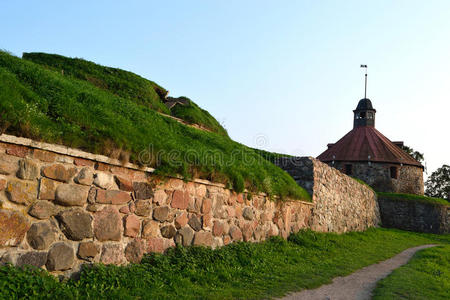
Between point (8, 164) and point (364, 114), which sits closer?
point (8, 164)

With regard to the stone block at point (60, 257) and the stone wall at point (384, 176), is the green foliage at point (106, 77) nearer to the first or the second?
the stone block at point (60, 257)

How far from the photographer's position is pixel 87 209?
4.60 m

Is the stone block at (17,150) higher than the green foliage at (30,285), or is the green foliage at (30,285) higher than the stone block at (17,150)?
the stone block at (17,150)

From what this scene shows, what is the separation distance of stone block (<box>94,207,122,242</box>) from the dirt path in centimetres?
265

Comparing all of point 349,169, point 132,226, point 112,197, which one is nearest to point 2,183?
point 112,197

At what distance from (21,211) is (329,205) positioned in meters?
11.7

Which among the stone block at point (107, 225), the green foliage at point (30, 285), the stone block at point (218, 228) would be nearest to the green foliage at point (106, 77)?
the stone block at point (218, 228)

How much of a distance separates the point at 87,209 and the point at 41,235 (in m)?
0.67

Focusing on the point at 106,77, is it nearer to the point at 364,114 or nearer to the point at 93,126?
the point at 93,126

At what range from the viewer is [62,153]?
4355 millimetres

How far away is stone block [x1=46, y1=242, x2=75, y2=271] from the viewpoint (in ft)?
13.5

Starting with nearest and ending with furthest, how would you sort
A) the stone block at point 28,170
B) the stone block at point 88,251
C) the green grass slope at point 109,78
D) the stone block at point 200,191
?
the stone block at point 28,170 < the stone block at point 88,251 < the stone block at point 200,191 < the green grass slope at point 109,78

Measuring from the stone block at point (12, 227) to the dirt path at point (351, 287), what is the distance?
3.62 meters

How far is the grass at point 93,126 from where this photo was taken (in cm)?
435
